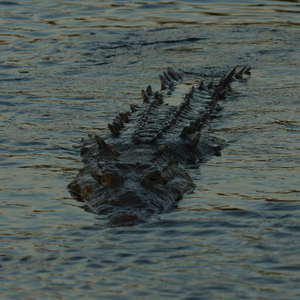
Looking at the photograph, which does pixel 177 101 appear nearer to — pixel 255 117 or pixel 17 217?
pixel 255 117

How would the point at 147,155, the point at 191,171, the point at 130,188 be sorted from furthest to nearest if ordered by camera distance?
1. the point at 191,171
2. the point at 147,155
3. the point at 130,188

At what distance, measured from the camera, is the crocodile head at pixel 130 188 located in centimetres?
562

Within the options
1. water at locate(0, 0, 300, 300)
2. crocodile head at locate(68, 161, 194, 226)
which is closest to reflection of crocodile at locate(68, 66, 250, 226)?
crocodile head at locate(68, 161, 194, 226)

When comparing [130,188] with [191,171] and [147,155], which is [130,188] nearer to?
[147,155]

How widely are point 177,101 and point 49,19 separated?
905cm

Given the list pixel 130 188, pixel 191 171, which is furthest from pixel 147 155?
pixel 130 188

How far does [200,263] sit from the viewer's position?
4637 mm

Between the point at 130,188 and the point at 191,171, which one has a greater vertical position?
the point at 130,188

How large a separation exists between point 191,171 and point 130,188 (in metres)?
1.51

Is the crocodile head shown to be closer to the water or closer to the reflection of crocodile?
the reflection of crocodile

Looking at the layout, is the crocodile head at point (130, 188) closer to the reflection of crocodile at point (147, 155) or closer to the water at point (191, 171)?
the reflection of crocodile at point (147, 155)

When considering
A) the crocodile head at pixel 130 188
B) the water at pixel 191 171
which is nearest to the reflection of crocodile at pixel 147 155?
the crocodile head at pixel 130 188

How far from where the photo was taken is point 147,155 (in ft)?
22.7

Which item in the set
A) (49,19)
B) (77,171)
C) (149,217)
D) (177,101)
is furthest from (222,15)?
(149,217)
